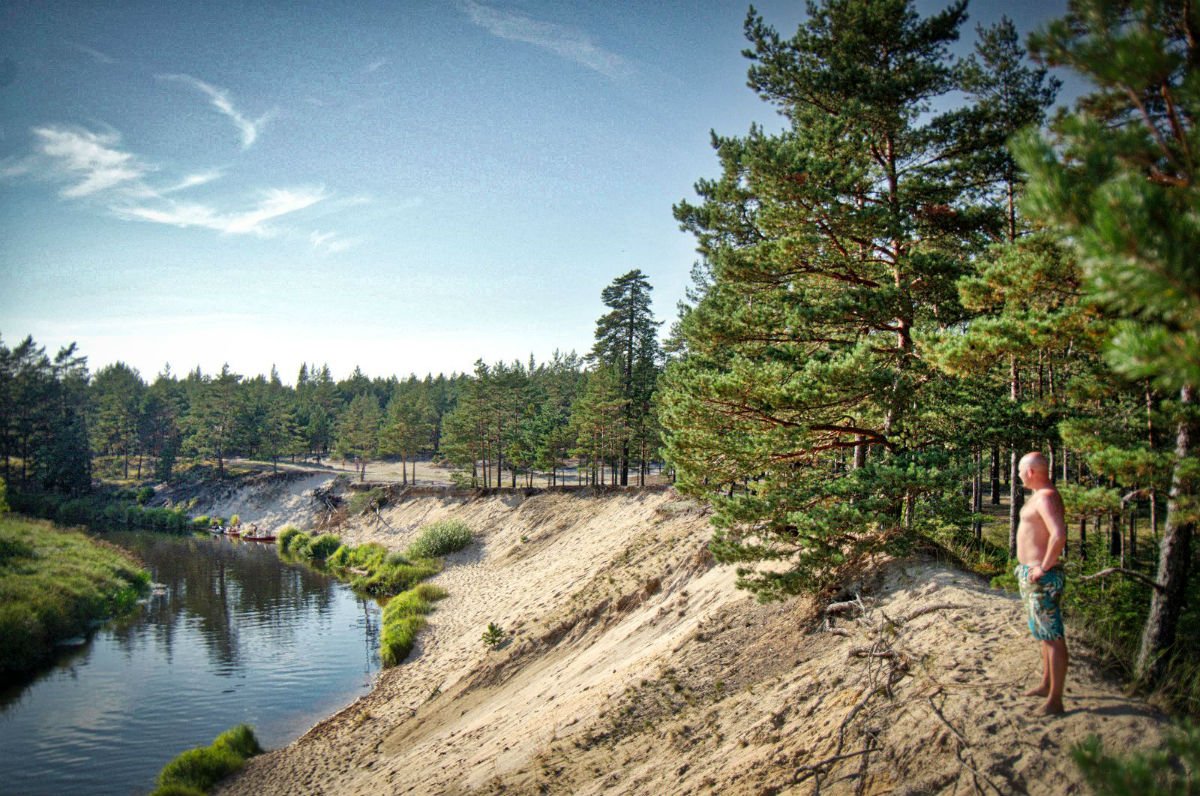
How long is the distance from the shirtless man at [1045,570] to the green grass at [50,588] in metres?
29.9

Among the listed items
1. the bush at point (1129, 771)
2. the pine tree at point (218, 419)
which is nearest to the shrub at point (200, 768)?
the bush at point (1129, 771)

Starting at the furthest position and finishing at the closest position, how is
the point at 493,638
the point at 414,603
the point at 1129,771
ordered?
the point at 414,603, the point at 493,638, the point at 1129,771

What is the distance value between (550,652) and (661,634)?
5.07 m

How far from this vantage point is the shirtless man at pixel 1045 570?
586 cm

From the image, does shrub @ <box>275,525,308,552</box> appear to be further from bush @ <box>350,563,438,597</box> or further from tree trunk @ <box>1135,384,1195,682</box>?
tree trunk @ <box>1135,384,1195,682</box>

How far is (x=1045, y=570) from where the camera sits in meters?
5.94

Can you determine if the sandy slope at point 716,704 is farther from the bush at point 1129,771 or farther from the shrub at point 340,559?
the shrub at point 340,559

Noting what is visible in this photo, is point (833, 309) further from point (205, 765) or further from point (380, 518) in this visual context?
point (380, 518)

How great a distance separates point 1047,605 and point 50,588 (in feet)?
118

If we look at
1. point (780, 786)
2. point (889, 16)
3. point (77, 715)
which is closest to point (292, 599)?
point (77, 715)

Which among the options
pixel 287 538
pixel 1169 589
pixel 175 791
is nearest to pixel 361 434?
pixel 287 538

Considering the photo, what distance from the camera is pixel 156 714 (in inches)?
736

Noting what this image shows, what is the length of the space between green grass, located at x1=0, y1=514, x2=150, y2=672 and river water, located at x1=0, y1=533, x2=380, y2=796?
1048mm

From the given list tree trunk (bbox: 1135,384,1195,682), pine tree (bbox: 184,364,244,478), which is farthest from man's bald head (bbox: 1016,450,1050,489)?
pine tree (bbox: 184,364,244,478)
